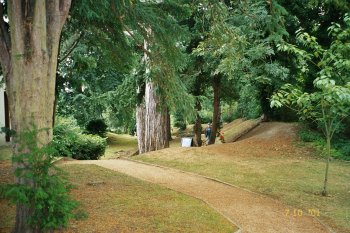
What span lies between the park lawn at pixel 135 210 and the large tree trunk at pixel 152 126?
19.9 feet

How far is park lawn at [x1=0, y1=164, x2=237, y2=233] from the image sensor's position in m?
5.77

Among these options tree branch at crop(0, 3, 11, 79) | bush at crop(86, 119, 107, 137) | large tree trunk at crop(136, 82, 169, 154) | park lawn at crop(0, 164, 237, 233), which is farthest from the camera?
bush at crop(86, 119, 107, 137)

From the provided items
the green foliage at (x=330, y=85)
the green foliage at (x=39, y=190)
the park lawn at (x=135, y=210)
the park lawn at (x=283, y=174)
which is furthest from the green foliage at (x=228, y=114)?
the green foliage at (x=39, y=190)

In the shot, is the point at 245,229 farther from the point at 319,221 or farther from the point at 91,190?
the point at 91,190

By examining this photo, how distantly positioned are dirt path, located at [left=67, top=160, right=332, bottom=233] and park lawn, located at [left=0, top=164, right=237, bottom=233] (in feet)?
1.42

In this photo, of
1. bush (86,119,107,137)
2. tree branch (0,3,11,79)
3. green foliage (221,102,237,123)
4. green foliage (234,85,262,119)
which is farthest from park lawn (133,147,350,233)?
green foliage (221,102,237,123)

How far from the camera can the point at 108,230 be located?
Answer: 5.56 metres

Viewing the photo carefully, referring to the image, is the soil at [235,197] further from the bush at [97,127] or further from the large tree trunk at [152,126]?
the bush at [97,127]

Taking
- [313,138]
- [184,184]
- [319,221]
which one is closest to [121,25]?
[184,184]

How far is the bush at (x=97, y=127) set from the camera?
24566 millimetres

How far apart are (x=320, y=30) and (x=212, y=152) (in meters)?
8.04

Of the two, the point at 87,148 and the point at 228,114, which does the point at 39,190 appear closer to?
the point at 87,148

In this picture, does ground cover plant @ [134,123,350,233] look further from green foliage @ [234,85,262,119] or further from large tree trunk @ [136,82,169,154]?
green foliage @ [234,85,262,119]

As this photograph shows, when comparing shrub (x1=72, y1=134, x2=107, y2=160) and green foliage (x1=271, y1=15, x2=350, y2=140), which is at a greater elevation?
green foliage (x1=271, y1=15, x2=350, y2=140)
